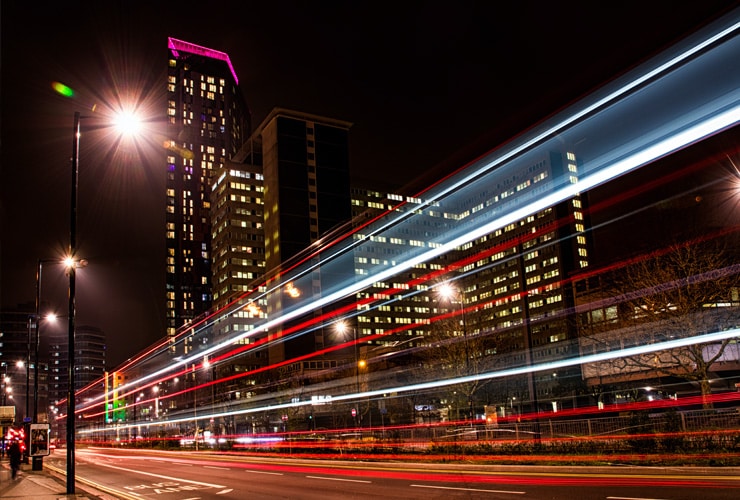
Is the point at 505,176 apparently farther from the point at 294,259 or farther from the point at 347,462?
the point at 347,462

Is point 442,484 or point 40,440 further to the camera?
point 40,440

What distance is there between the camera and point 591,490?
14422mm

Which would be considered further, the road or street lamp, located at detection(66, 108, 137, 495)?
street lamp, located at detection(66, 108, 137, 495)

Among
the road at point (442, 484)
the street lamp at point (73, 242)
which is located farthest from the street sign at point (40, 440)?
the street lamp at point (73, 242)

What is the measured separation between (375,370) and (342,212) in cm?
7786

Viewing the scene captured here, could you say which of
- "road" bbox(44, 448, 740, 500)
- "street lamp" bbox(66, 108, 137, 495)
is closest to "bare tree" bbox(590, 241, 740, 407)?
"road" bbox(44, 448, 740, 500)

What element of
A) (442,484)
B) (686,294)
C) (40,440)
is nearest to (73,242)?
(40,440)

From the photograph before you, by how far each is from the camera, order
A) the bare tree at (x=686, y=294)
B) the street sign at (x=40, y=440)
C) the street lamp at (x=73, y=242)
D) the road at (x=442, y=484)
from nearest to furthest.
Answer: the road at (x=442, y=484) → the street lamp at (x=73, y=242) → the street sign at (x=40, y=440) → the bare tree at (x=686, y=294)

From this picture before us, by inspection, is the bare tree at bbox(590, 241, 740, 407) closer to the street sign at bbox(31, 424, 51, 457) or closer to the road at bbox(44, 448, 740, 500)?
the road at bbox(44, 448, 740, 500)

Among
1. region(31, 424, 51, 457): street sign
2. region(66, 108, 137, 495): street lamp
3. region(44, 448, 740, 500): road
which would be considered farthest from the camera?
region(31, 424, 51, 457): street sign

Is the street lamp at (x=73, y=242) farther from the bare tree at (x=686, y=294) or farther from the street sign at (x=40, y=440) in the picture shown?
the bare tree at (x=686, y=294)

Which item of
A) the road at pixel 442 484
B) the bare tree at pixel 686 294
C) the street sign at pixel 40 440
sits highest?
the bare tree at pixel 686 294

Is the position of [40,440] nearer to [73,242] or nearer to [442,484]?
[73,242]

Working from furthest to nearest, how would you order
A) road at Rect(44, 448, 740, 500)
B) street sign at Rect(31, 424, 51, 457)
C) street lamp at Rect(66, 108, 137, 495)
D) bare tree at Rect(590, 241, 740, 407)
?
bare tree at Rect(590, 241, 740, 407)
street sign at Rect(31, 424, 51, 457)
street lamp at Rect(66, 108, 137, 495)
road at Rect(44, 448, 740, 500)
